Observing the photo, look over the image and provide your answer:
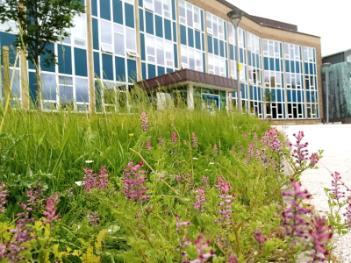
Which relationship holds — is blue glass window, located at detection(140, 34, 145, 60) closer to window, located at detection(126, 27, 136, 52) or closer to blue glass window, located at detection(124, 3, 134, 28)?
window, located at detection(126, 27, 136, 52)

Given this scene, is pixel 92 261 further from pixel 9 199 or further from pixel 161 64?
pixel 161 64

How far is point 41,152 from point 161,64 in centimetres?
2553

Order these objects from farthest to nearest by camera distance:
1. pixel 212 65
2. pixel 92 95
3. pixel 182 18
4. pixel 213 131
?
pixel 212 65
pixel 182 18
pixel 92 95
pixel 213 131

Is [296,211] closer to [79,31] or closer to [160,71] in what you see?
[79,31]

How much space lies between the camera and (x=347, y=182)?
11.8 ft

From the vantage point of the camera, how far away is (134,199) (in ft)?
4.62

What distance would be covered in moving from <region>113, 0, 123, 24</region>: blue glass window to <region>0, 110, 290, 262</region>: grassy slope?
21477 mm

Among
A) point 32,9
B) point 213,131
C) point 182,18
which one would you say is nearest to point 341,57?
point 182,18

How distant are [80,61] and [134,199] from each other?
21.1m

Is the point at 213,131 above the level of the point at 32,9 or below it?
below

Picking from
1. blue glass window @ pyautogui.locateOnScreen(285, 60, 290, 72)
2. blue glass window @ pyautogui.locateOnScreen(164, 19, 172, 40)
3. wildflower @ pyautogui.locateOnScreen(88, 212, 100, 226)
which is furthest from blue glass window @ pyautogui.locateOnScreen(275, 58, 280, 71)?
wildflower @ pyautogui.locateOnScreen(88, 212, 100, 226)

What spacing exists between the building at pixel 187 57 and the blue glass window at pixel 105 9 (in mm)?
68

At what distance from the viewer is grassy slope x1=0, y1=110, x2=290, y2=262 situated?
138 centimetres

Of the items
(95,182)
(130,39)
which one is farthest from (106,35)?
(95,182)
